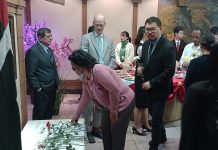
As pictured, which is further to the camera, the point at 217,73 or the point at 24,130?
the point at 24,130

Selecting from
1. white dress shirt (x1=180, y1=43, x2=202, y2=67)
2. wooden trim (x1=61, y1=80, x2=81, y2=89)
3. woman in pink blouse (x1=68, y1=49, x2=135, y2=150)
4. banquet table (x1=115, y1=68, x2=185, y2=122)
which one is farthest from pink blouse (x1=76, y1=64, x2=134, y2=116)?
wooden trim (x1=61, y1=80, x2=81, y2=89)

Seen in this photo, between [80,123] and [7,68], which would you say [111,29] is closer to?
[80,123]

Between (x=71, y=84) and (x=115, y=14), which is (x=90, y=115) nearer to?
(x=71, y=84)

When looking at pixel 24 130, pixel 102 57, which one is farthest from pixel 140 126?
pixel 24 130

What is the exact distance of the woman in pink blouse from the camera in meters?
2.20

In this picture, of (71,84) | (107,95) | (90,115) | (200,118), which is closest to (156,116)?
(107,95)

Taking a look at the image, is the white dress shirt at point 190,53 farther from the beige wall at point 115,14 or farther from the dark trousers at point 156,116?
the beige wall at point 115,14

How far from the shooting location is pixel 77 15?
629 centimetres

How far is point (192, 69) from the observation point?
249 cm

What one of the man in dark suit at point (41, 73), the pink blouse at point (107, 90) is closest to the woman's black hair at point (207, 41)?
the pink blouse at point (107, 90)

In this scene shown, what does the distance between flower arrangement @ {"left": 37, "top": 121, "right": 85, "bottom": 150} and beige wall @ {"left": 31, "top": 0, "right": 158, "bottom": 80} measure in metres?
3.82

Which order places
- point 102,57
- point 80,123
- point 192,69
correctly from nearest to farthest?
point 192,69
point 80,123
point 102,57

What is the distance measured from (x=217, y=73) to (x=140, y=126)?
2788mm

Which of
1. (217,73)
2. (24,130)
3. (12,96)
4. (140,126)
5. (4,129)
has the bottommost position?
(140,126)
